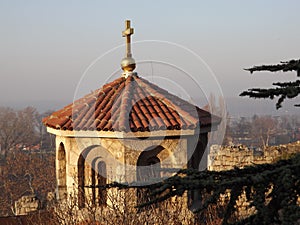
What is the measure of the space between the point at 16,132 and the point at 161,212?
32.1 meters

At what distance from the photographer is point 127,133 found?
6.20 meters

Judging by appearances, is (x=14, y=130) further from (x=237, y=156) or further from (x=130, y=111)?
(x=130, y=111)

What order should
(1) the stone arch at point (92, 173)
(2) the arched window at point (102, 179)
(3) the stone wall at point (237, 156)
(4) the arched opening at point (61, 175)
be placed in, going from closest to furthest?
(1) the stone arch at point (92, 173), (2) the arched window at point (102, 179), (4) the arched opening at point (61, 175), (3) the stone wall at point (237, 156)

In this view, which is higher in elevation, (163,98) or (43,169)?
(163,98)

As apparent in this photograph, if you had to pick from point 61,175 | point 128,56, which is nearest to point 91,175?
point 61,175

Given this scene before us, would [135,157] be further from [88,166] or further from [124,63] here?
[124,63]

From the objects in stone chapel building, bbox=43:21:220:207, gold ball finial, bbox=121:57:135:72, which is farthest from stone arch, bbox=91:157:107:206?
gold ball finial, bbox=121:57:135:72

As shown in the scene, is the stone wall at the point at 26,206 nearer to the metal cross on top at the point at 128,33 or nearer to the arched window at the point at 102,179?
the arched window at the point at 102,179

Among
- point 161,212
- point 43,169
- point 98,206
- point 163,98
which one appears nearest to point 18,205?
Result: point 98,206

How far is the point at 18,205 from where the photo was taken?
941cm

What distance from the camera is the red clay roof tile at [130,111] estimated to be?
249 inches

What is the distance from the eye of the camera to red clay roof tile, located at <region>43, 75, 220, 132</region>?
634 cm

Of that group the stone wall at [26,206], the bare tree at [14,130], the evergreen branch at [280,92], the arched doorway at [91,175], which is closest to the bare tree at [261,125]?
the bare tree at [14,130]

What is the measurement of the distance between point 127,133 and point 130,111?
43 centimetres
